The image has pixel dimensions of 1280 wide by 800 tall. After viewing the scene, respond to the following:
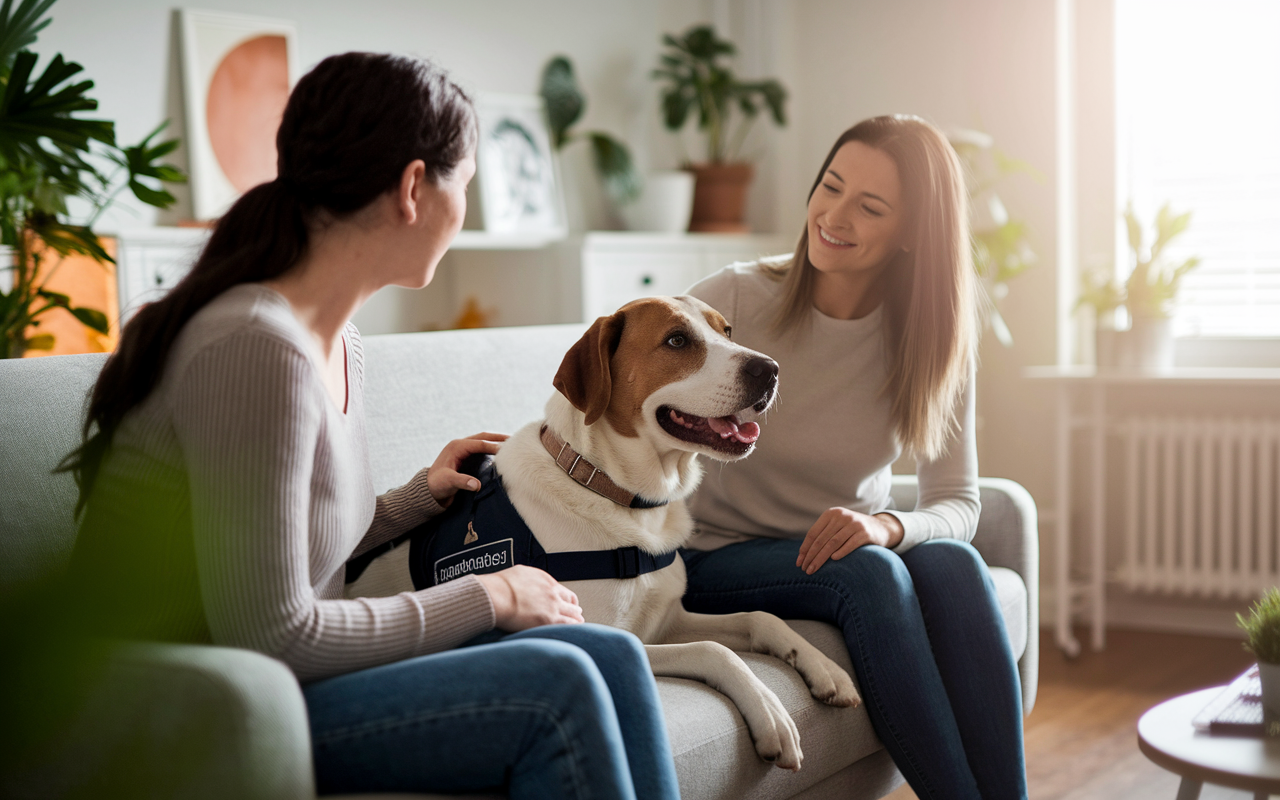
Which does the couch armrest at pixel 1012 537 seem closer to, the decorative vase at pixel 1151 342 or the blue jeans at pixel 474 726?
the blue jeans at pixel 474 726

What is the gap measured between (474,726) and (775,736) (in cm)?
49

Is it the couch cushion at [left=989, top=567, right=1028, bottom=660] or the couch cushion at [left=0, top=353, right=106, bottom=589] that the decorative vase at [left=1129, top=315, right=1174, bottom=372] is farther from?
the couch cushion at [left=0, top=353, right=106, bottom=589]

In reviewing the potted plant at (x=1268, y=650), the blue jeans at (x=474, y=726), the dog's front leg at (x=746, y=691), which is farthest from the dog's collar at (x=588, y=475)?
the potted plant at (x=1268, y=650)

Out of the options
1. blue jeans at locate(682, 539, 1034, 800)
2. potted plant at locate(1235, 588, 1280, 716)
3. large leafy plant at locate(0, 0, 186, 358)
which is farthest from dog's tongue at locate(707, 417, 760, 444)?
large leafy plant at locate(0, 0, 186, 358)

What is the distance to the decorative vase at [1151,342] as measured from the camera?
3168 millimetres

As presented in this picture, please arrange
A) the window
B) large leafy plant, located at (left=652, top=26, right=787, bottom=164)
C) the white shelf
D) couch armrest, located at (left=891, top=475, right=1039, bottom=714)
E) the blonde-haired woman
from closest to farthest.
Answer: the blonde-haired woman
couch armrest, located at (left=891, top=475, right=1039, bottom=714)
the window
the white shelf
large leafy plant, located at (left=652, top=26, right=787, bottom=164)

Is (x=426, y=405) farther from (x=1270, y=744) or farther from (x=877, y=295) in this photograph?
(x=1270, y=744)

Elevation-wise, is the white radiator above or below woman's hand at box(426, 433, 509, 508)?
below

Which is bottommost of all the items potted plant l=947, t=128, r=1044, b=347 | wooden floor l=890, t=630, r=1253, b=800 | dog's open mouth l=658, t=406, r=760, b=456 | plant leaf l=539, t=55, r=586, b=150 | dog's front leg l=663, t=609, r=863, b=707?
wooden floor l=890, t=630, r=1253, b=800

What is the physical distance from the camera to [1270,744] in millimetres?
1400

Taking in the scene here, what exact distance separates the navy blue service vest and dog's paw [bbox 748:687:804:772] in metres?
0.26

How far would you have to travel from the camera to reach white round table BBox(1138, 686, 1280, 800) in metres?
1.31

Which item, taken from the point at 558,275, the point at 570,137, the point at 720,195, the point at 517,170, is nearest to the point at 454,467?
the point at 558,275

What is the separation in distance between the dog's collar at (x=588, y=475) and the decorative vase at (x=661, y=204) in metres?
2.50
